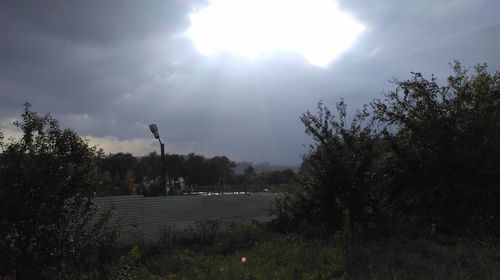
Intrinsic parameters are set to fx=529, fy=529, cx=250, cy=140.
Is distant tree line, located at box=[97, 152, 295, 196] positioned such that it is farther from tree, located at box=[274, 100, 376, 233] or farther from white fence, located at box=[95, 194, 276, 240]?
tree, located at box=[274, 100, 376, 233]

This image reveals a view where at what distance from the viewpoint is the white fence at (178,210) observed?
50.8ft

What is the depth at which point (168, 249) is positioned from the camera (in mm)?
14148

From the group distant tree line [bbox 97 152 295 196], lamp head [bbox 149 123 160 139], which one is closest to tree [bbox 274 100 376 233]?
lamp head [bbox 149 123 160 139]

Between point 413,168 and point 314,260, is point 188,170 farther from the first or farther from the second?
point 314,260

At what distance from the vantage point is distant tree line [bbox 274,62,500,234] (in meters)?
15.6

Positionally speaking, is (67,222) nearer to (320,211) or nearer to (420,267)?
(420,267)

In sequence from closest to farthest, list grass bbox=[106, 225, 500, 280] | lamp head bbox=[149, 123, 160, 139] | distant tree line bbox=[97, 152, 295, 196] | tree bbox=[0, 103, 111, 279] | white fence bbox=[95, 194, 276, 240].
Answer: tree bbox=[0, 103, 111, 279], grass bbox=[106, 225, 500, 280], white fence bbox=[95, 194, 276, 240], lamp head bbox=[149, 123, 160, 139], distant tree line bbox=[97, 152, 295, 196]

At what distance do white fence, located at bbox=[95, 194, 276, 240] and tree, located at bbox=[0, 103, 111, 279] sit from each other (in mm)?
4991

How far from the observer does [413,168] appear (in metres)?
17.4

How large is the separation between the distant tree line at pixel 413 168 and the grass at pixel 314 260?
217 centimetres

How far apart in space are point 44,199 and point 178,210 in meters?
11.1

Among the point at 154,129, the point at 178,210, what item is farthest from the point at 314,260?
the point at 154,129

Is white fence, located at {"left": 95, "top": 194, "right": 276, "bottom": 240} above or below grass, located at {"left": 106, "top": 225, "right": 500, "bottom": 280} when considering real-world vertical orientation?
above

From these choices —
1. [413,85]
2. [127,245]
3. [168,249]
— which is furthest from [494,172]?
[127,245]
